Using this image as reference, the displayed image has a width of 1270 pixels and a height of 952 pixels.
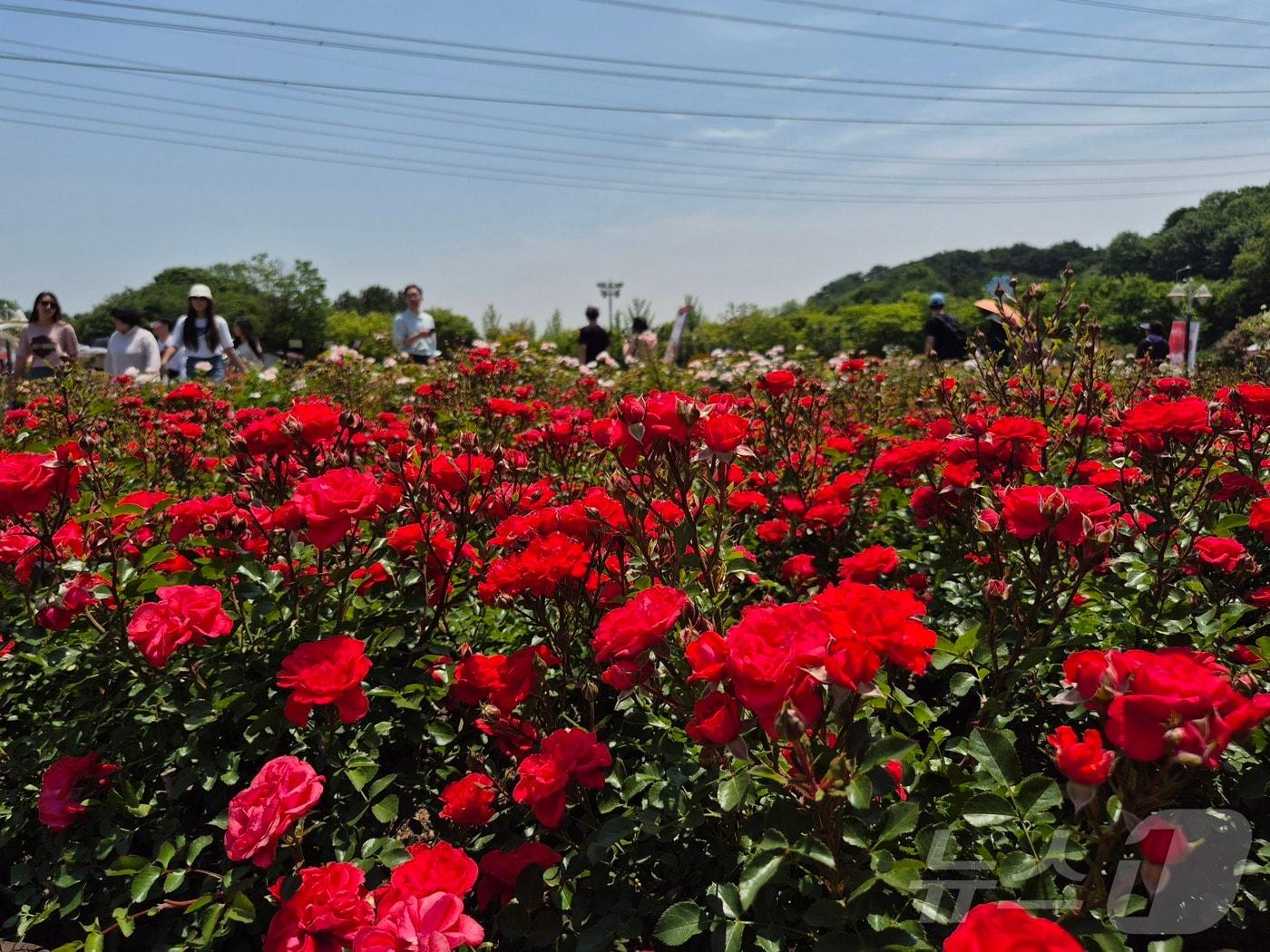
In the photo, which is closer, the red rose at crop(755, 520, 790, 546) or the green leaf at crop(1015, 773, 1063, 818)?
the green leaf at crop(1015, 773, 1063, 818)

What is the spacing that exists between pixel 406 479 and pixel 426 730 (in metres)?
0.60

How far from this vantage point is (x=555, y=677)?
78.5 inches

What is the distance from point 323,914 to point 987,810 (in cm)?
99

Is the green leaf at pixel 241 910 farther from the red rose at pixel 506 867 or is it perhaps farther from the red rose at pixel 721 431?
the red rose at pixel 721 431

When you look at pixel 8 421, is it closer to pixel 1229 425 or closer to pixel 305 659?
pixel 305 659

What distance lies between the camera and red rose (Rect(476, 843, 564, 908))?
159 cm

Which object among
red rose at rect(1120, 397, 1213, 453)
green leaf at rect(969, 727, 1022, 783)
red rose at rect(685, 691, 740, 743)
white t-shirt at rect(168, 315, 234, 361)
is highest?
white t-shirt at rect(168, 315, 234, 361)

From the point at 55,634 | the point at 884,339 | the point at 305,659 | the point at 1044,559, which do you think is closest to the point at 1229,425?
the point at 1044,559

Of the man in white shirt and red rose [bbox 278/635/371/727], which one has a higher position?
the man in white shirt

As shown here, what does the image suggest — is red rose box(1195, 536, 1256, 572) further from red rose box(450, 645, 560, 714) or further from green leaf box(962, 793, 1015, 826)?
red rose box(450, 645, 560, 714)

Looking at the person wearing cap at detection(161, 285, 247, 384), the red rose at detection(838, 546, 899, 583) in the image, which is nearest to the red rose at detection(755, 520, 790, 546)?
the red rose at detection(838, 546, 899, 583)

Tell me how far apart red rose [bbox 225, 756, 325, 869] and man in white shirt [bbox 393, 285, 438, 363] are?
309 inches

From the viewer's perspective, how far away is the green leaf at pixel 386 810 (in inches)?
63.9

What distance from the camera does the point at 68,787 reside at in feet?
5.96
